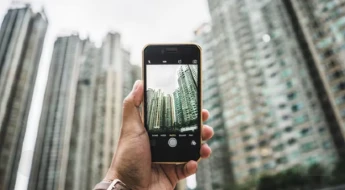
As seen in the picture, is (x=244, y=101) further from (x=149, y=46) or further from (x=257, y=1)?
(x=149, y=46)

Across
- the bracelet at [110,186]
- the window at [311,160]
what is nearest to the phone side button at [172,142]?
the bracelet at [110,186]

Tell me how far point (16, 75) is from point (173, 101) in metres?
6.31

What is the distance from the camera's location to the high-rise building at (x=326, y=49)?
13.1m

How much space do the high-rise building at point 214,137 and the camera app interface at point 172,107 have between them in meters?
16.5

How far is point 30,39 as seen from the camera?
720 cm

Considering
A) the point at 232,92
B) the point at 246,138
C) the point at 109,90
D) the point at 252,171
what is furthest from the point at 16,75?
the point at 232,92

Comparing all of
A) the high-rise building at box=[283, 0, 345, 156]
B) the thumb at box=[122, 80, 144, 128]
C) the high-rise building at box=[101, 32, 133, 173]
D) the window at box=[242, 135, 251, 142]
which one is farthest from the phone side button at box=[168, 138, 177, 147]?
the window at box=[242, 135, 251, 142]

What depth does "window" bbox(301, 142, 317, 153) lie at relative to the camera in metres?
13.5

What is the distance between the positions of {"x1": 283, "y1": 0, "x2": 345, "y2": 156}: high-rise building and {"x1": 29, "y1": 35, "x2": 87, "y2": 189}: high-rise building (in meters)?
11.4

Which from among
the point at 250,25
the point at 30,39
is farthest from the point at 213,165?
the point at 30,39

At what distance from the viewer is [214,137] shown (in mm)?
17906

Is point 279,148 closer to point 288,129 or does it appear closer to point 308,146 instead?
point 288,129

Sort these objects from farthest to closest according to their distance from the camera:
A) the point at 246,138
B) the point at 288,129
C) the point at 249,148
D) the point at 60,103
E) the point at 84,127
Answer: the point at 246,138 < the point at 249,148 < the point at 288,129 < the point at 84,127 < the point at 60,103

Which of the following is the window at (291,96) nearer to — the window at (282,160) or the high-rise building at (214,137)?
the window at (282,160)
